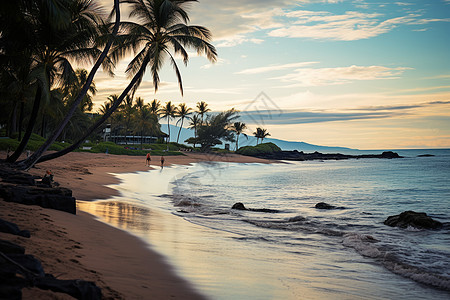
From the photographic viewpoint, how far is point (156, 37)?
17.9 m

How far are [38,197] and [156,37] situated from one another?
39.1 ft

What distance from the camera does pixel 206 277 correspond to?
5379mm

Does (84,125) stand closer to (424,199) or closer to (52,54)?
(52,54)

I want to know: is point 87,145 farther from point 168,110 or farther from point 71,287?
point 71,287

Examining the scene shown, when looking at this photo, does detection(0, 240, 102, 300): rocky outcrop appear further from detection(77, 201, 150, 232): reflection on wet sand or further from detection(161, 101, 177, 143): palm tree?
detection(161, 101, 177, 143): palm tree

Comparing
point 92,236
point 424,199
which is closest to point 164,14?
point 92,236

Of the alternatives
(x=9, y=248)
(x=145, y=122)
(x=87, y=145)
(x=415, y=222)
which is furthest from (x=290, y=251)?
(x=145, y=122)

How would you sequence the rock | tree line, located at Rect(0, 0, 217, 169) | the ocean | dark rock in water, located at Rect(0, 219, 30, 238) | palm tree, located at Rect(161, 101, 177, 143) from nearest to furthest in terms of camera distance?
the rock < dark rock in water, located at Rect(0, 219, 30, 238) < the ocean < tree line, located at Rect(0, 0, 217, 169) < palm tree, located at Rect(161, 101, 177, 143)

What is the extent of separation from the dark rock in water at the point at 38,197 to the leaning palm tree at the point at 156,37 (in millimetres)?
9599

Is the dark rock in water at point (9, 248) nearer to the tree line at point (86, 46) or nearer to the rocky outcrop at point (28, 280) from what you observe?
the rocky outcrop at point (28, 280)

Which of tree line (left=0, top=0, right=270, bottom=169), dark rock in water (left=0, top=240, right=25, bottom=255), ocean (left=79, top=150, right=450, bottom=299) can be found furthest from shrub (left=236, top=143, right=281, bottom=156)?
dark rock in water (left=0, top=240, right=25, bottom=255)

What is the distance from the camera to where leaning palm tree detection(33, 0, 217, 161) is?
17.5m

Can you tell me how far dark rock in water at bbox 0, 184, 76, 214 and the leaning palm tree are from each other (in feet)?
31.5

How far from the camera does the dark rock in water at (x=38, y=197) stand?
7.86 metres
